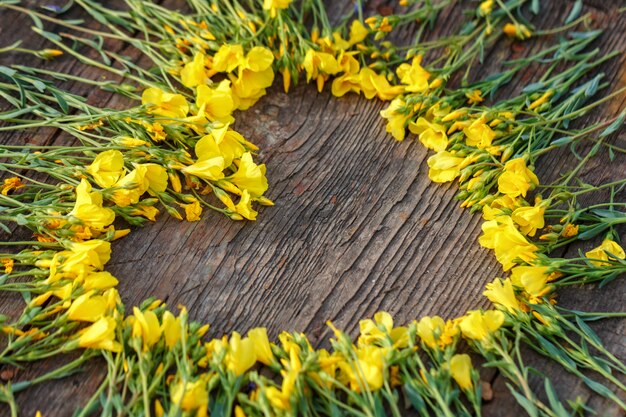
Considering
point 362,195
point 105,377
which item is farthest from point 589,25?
point 105,377

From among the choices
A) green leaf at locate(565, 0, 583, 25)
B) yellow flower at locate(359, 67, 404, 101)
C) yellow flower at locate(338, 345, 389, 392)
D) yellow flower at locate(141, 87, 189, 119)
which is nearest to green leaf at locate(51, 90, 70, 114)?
yellow flower at locate(141, 87, 189, 119)

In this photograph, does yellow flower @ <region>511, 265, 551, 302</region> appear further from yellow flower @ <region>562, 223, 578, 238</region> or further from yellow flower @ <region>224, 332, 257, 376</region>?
yellow flower @ <region>224, 332, 257, 376</region>

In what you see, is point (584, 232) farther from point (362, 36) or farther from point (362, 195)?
point (362, 36)

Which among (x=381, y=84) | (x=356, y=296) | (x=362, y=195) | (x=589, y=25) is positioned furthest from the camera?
(x=589, y=25)

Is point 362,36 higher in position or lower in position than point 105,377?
higher

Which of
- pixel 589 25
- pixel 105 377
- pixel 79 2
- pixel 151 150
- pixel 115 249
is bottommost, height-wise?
pixel 105 377

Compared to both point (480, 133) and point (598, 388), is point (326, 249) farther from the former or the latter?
point (598, 388)

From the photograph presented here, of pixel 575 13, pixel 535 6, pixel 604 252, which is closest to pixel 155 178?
pixel 604 252
